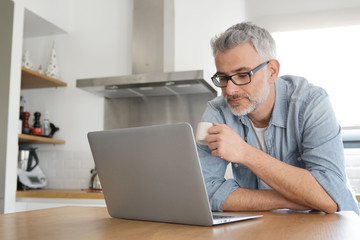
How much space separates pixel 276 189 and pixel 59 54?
2874 millimetres

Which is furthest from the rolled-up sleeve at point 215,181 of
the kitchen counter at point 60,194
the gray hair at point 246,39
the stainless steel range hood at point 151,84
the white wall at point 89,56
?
the white wall at point 89,56

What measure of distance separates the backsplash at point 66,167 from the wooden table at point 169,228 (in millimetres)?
2332

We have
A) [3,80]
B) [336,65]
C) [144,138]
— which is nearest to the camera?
[144,138]

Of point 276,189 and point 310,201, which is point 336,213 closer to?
point 310,201

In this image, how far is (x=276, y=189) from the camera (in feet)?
4.15

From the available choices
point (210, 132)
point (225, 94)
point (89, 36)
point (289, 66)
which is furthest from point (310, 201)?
point (89, 36)

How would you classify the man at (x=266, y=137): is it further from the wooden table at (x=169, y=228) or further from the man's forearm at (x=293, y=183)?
the wooden table at (x=169, y=228)

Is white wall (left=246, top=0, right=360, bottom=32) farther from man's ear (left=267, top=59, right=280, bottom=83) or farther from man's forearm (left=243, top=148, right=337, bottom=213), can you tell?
man's forearm (left=243, top=148, right=337, bottom=213)

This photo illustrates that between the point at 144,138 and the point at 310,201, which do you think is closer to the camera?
the point at 144,138

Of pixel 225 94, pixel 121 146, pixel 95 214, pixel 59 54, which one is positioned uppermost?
pixel 59 54

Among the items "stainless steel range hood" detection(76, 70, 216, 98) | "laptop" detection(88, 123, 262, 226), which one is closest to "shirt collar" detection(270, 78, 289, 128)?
"laptop" detection(88, 123, 262, 226)

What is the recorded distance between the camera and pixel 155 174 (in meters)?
0.96

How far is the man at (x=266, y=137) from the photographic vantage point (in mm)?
1241

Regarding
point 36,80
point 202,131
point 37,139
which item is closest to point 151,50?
point 36,80
